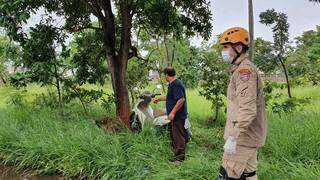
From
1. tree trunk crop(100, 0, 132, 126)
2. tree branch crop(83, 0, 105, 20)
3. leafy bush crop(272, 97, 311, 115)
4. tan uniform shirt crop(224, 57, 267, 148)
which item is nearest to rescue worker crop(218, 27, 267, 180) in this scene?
tan uniform shirt crop(224, 57, 267, 148)

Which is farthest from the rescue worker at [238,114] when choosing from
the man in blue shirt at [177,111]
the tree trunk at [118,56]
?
the tree trunk at [118,56]

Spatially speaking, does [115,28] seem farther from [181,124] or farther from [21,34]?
[181,124]

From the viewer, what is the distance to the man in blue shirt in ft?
23.6

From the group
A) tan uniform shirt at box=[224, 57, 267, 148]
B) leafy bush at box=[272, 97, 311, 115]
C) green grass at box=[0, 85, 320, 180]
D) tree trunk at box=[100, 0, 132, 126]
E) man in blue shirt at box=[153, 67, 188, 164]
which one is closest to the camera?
tan uniform shirt at box=[224, 57, 267, 148]

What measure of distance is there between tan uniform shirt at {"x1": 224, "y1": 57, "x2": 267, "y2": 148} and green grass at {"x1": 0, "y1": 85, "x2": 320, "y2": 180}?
4.17ft

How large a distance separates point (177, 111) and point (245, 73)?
3085 mm

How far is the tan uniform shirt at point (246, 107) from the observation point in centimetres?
414

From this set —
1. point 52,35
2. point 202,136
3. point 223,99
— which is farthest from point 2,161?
point 223,99

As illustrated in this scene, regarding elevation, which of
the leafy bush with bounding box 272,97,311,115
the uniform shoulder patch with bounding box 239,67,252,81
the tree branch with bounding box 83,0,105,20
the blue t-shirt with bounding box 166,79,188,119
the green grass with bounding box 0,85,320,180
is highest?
the tree branch with bounding box 83,0,105,20

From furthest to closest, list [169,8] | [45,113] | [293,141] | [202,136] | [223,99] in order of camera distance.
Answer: [223,99] → [45,113] → [169,8] → [202,136] → [293,141]

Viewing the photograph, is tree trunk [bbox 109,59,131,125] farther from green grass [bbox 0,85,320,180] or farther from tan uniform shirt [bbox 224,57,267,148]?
tan uniform shirt [bbox 224,57,267,148]

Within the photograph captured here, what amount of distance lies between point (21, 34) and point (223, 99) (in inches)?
201

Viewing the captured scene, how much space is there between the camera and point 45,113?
10570 millimetres

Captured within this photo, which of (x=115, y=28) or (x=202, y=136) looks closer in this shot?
(x=202, y=136)
